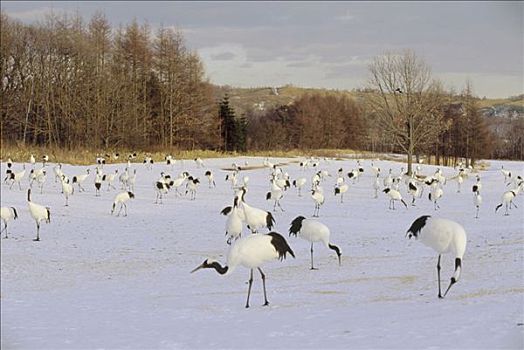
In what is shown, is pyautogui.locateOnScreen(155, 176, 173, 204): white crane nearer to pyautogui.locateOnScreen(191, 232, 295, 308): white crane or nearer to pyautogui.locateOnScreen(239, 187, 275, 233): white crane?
pyautogui.locateOnScreen(239, 187, 275, 233): white crane

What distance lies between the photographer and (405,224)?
55.0 feet

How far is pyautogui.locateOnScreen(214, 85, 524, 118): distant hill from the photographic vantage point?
84.8 feet

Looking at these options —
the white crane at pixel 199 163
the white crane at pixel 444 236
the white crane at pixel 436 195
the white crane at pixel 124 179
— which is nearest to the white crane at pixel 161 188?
the white crane at pixel 124 179

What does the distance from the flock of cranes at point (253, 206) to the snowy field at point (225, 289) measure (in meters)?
0.38

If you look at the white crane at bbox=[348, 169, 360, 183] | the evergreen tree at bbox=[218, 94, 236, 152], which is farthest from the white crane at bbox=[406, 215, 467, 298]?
the evergreen tree at bbox=[218, 94, 236, 152]

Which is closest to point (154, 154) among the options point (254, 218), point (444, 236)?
point (254, 218)

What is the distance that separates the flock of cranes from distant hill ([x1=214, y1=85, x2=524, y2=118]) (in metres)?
3.05

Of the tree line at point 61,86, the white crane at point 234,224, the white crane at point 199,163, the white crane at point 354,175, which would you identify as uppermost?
the tree line at point 61,86

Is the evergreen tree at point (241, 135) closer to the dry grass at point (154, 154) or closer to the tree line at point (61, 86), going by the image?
the dry grass at point (154, 154)

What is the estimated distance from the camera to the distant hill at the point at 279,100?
25.9 m

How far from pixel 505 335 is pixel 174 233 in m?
8.66

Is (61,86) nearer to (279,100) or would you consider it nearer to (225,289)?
(225,289)

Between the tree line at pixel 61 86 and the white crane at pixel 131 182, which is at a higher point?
the tree line at pixel 61 86

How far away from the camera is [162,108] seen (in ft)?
78.4
